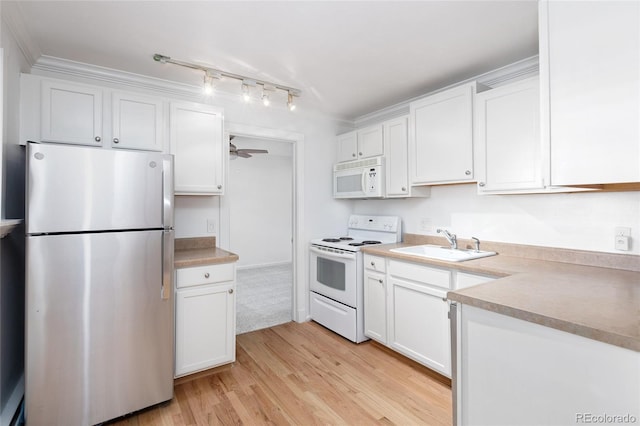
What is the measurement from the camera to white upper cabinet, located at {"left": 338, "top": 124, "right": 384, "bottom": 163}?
3.14 metres

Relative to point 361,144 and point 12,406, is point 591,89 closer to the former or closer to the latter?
point 361,144

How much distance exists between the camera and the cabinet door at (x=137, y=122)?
221 centimetres

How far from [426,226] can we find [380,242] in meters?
0.52

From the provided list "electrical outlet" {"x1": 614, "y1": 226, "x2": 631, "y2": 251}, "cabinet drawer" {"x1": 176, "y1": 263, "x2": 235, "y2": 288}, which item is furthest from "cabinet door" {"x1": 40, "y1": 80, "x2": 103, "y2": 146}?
"electrical outlet" {"x1": 614, "y1": 226, "x2": 631, "y2": 251}

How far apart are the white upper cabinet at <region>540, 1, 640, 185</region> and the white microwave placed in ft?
5.69

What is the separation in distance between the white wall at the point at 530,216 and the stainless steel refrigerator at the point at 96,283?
7.48 feet

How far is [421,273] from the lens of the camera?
2314 mm

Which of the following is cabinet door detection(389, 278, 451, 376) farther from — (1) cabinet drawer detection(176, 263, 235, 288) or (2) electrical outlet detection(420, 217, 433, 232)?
(1) cabinet drawer detection(176, 263, 235, 288)

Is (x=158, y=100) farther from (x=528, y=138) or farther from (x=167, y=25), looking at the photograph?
(x=528, y=138)

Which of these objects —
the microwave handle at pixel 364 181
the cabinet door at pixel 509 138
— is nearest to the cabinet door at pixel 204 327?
the microwave handle at pixel 364 181

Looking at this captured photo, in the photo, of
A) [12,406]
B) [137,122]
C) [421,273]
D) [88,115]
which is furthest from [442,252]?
[12,406]

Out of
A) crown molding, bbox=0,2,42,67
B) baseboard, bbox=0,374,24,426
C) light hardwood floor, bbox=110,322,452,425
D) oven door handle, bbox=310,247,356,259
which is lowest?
light hardwood floor, bbox=110,322,452,425

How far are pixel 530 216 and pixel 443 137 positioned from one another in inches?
34.9

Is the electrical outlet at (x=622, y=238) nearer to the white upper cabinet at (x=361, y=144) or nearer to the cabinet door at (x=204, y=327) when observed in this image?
the white upper cabinet at (x=361, y=144)
